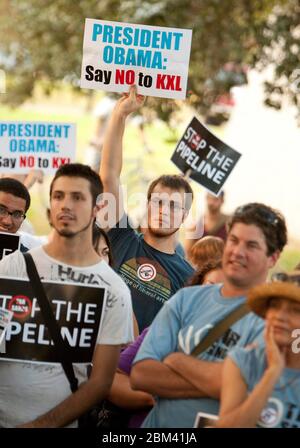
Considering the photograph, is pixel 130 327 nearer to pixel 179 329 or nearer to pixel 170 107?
pixel 179 329

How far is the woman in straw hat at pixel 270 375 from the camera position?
4398mm

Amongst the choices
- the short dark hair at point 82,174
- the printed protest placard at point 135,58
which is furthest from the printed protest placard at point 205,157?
the short dark hair at point 82,174

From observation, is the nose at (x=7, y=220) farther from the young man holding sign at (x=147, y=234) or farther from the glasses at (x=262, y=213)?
the glasses at (x=262, y=213)

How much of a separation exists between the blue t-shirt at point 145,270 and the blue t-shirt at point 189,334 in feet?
4.88

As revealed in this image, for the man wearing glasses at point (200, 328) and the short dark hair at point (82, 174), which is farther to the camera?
the short dark hair at point (82, 174)

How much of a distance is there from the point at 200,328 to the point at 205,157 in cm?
307

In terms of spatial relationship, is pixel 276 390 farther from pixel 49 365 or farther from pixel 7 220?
pixel 7 220

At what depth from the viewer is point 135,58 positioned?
663 centimetres

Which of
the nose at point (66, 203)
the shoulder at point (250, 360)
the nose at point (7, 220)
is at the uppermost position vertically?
the nose at point (66, 203)

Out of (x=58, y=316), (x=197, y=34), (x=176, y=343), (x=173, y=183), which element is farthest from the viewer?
(x=197, y=34)

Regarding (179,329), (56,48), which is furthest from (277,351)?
(56,48)

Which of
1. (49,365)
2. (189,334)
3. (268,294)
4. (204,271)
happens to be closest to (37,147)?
(204,271)

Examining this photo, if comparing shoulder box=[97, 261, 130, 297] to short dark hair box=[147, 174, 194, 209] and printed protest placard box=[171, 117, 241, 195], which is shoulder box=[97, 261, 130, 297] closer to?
short dark hair box=[147, 174, 194, 209]

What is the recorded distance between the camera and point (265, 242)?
482 cm
